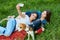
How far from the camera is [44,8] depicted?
343 cm

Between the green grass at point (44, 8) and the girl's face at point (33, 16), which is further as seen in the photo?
the girl's face at point (33, 16)

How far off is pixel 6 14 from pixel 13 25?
0.27 meters

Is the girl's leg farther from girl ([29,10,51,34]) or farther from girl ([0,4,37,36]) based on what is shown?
girl ([29,10,51,34])

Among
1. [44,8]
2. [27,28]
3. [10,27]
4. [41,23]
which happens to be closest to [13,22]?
[10,27]

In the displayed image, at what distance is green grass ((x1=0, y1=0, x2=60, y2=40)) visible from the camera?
10.3ft

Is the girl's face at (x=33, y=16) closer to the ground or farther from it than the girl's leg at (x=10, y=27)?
farther from it

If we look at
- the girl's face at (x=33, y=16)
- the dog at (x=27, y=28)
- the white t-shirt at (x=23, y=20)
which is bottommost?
the dog at (x=27, y=28)

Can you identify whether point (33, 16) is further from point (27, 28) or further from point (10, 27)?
point (10, 27)

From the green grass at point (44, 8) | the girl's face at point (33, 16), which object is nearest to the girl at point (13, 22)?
the girl's face at point (33, 16)

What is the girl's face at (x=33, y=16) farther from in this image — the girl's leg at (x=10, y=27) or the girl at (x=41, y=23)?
the girl's leg at (x=10, y=27)

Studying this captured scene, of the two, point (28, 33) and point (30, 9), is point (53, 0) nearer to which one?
point (30, 9)

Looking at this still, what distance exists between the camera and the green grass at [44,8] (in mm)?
3142

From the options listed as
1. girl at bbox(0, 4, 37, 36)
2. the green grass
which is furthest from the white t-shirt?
the green grass

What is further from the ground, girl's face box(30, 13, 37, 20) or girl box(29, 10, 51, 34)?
girl's face box(30, 13, 37, 20)
